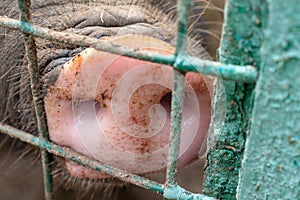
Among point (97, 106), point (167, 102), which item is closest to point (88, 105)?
point (97, 106)

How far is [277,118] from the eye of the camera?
55 centimetres

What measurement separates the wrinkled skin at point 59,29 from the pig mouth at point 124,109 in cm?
7

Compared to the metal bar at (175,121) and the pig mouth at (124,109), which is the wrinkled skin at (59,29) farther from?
the metal bar at (175,121)

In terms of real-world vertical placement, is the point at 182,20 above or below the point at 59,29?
above

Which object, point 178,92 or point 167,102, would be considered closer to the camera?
point 178,92

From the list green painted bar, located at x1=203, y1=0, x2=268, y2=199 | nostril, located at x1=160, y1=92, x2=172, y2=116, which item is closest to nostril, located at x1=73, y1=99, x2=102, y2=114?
nostril, located at x1=160, y1=92, x2=172, y2=116

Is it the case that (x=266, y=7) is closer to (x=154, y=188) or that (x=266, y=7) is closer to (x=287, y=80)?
(x=287, y=80)

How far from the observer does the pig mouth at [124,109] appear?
2.46 feet

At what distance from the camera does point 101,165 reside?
0.80 m

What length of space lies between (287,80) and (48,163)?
59 cm

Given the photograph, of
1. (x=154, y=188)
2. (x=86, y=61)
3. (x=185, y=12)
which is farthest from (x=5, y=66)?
(x=185, y=12)

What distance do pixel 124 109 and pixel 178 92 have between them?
0.19m

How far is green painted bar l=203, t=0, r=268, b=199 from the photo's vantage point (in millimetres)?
545

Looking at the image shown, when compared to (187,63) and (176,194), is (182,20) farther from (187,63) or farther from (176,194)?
(176,194)
